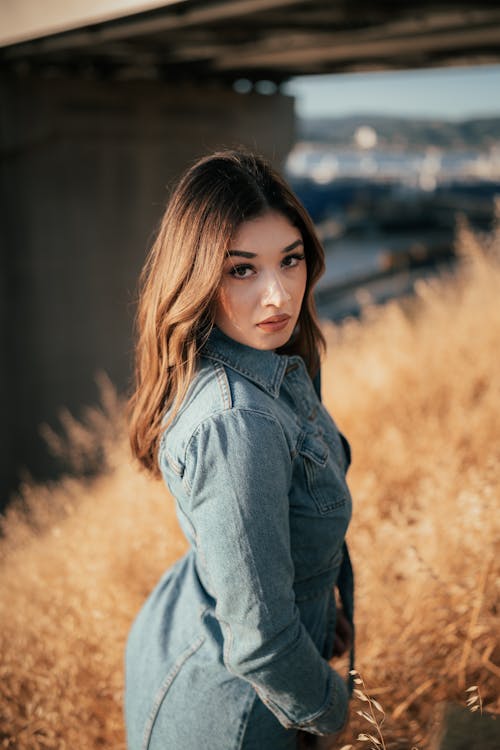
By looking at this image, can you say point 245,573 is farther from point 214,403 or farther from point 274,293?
point 274,293

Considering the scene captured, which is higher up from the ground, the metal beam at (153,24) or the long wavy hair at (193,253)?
the metal beam at (153,24)

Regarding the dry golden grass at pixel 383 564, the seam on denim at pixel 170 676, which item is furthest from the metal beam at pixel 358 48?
the seam on denim at pixel 170 676

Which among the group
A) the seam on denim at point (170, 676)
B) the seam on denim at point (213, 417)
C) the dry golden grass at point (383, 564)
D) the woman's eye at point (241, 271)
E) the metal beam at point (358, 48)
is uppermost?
the metal beam at point (358, 48)

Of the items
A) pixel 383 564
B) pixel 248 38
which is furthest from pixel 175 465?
pixel 248 38

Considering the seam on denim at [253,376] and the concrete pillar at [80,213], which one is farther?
the concrete pillar at [80,213]

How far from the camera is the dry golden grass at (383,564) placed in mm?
A: 2273

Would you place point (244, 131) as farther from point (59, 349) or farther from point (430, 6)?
point (430, 6)

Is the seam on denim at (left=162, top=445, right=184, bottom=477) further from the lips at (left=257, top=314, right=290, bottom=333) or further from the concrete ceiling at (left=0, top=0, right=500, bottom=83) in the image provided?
the concrete ceiling at (left=0, top=0, right=500, bottom=83)

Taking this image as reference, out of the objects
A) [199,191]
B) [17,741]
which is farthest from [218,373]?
[17,741]

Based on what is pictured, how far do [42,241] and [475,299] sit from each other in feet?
21.9

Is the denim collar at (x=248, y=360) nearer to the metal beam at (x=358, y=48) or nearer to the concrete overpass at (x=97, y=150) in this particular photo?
the metal beam at (x=358, y=48)

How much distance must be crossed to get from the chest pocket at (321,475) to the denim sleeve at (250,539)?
0.34 feet

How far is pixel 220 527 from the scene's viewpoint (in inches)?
47.6

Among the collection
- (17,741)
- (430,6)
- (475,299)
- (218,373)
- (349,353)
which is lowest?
(17,741)
